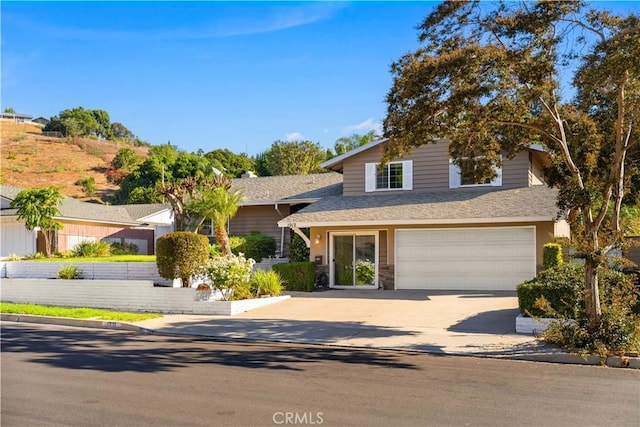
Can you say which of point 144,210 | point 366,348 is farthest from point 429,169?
point 144,210

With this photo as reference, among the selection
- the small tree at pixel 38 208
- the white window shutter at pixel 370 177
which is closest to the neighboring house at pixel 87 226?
the small tree at pixel 38 208

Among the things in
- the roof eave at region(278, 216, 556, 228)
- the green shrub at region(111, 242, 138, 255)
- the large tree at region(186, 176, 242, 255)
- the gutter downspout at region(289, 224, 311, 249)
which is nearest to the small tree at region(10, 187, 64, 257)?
the green shrub at region(111, 242, 138, 255)

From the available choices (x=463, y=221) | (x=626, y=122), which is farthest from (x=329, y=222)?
(x=626, y=122)

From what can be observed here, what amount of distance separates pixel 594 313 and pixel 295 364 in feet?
18.8

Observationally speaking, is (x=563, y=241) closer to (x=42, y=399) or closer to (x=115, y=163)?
(x=42, y=399)

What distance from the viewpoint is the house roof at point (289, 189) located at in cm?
2598

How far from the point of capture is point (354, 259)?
21547 millimetres

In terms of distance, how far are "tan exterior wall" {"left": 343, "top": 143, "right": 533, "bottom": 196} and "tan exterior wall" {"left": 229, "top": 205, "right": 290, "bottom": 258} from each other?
12.0 feet

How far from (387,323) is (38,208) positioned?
18032mm

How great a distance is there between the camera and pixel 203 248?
1833 cm

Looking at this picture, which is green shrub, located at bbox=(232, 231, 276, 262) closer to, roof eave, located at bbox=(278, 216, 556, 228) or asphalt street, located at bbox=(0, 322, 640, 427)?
roof eave, located at bbox=(278, 216, 556, 228)

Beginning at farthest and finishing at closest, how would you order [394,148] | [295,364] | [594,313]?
[394,148], [594,313], [295,364]

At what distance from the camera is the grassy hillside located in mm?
72812

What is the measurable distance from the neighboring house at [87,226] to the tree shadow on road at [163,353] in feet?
50.6
